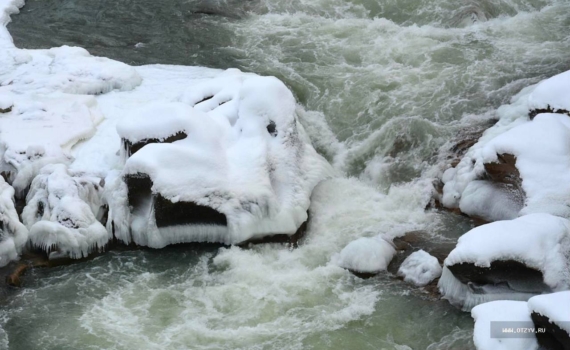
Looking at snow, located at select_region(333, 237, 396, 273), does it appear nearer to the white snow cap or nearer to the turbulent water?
the turbulent water

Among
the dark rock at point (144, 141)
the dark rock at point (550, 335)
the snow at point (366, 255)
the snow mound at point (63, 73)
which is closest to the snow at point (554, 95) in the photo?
the snow at point (366, 255)

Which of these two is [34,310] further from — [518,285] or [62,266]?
[518,285]

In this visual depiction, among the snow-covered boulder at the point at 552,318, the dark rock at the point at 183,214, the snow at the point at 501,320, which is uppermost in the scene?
the snow-covered boulder at the point at 552,318

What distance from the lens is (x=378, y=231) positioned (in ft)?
29.9

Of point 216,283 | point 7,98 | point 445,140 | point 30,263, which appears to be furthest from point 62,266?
point 445,140

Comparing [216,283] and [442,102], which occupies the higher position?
[442,102]

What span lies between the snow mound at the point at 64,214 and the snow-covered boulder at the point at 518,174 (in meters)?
4.26

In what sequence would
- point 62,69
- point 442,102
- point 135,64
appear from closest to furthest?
point 442,102 → point 62,69 → point 135,64

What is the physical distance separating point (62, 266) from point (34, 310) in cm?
83

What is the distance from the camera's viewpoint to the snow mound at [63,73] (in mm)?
11719

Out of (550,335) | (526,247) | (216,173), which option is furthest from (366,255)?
(550,335)

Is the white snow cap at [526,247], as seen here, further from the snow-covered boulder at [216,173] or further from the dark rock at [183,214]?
the dark rock at [183,214]

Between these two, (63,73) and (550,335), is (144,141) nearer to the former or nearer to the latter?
(63,73)

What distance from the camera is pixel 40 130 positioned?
34.6 ft
